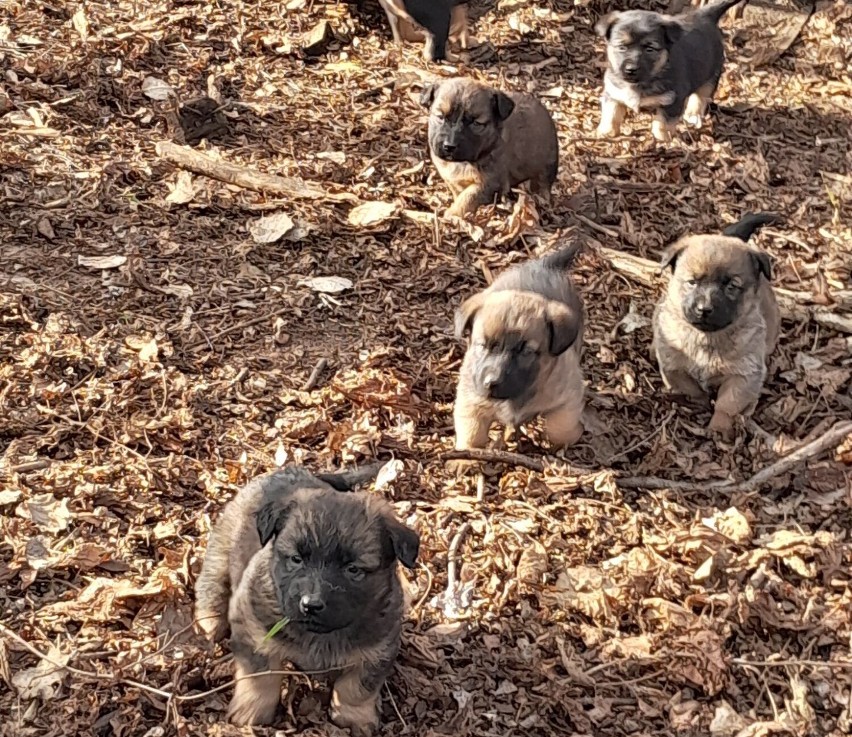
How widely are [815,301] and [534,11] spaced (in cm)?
482

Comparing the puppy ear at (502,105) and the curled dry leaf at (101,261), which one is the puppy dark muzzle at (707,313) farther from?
the curled dry leaf at (101,261)

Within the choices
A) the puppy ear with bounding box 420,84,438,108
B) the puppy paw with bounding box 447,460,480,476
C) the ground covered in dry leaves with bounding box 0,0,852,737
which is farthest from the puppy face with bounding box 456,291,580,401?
the puppy ear with bounding box 420,84,438,108

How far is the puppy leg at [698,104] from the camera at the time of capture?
9.78m

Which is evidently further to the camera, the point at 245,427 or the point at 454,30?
the point at 454,30

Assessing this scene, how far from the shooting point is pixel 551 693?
4980 millimetres

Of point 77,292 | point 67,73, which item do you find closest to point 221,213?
point 77,292

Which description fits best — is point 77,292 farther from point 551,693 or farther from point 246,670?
point 551,693

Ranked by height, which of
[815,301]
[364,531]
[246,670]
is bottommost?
[815,301]

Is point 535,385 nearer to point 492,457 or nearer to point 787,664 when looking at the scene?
point 492,457

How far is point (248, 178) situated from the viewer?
8133 mm

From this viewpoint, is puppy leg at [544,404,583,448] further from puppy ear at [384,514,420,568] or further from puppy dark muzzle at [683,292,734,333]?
puppy ear at [384,514,420,568]

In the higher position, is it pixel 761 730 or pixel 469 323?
pixel 469 323

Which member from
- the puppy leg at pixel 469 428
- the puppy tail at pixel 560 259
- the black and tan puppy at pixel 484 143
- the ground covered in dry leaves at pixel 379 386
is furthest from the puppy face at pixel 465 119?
the puppy leg at pixel 469 428

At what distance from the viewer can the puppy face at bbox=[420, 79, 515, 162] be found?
809 cm
